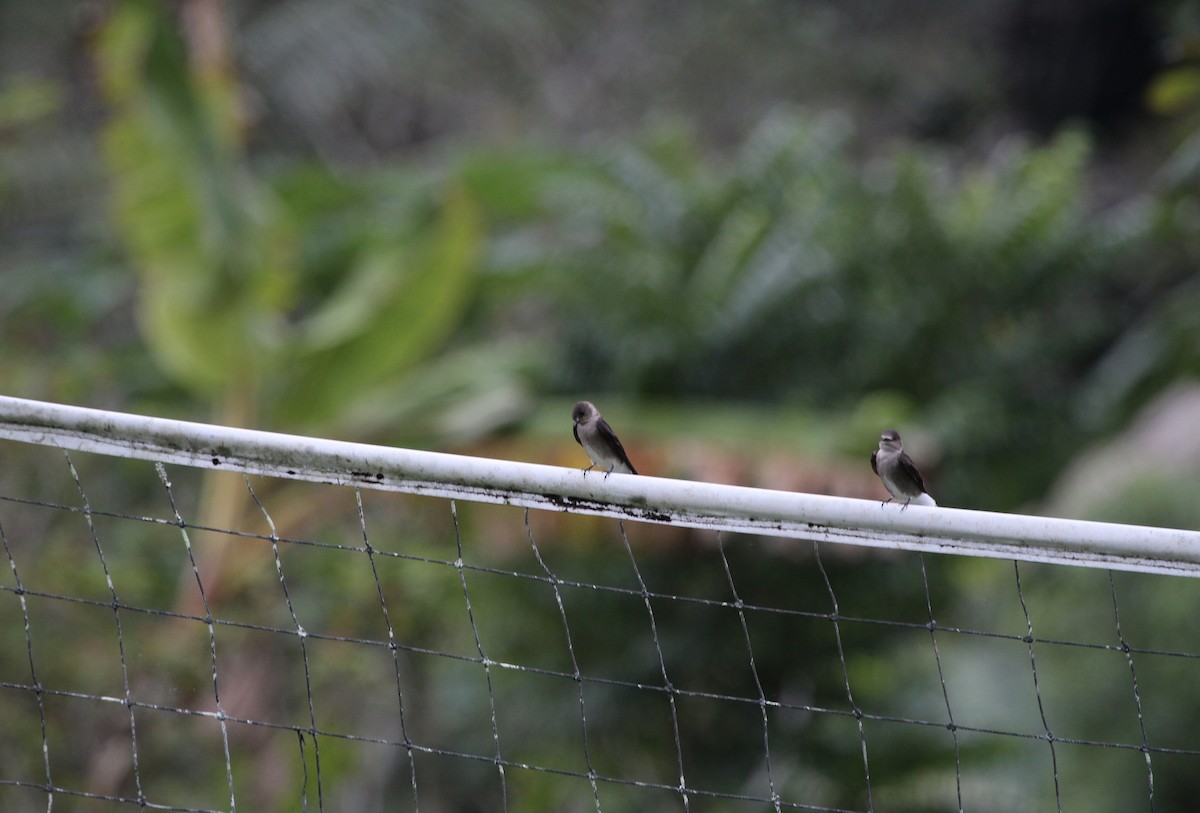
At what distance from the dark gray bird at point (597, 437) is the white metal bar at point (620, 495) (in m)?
0.79

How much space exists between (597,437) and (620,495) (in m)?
0.97

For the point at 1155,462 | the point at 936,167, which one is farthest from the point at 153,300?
the point at 1155,462

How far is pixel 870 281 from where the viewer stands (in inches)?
397

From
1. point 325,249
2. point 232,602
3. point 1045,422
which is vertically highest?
point 325,249

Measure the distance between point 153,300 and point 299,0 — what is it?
282 inches

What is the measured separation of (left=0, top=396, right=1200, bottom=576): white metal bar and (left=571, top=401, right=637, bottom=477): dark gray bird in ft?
2.61

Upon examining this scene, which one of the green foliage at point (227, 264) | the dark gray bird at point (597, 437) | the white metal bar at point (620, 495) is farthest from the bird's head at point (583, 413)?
the green foliage at point (227, 264)

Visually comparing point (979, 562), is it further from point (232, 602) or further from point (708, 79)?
point (708, 79)

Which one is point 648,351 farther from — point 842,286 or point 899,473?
point 899,473

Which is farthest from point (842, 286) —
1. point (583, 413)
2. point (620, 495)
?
point (620, 495)

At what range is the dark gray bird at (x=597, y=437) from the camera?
514 cm

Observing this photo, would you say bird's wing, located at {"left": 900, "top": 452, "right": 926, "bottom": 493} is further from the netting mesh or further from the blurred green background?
the netting mesh

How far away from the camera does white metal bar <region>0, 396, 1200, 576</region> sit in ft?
13.2

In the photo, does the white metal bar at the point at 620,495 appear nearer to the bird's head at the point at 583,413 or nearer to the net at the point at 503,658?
the bird's head at the point at 583,413
